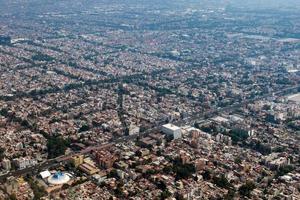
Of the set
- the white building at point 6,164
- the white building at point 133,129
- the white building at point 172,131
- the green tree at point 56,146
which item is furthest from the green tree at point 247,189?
the white building at point 6,164

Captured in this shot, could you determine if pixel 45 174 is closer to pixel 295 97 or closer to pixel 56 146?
pixel 56 146

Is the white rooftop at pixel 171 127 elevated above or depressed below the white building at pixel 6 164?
above

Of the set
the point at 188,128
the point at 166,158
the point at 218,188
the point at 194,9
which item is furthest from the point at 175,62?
the point at 194,9

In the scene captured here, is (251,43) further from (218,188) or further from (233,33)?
(218,188)

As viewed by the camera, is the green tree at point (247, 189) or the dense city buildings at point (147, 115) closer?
the green tree at point (247, 189)

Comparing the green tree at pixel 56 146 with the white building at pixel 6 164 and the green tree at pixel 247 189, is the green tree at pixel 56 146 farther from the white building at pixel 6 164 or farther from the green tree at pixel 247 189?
the green tree at pixel 247 189

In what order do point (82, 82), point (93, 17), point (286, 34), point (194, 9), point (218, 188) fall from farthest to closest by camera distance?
point (194, 9) < point (93, 17) < point (286, 34) < point (82, 82) < point (218, 188)
